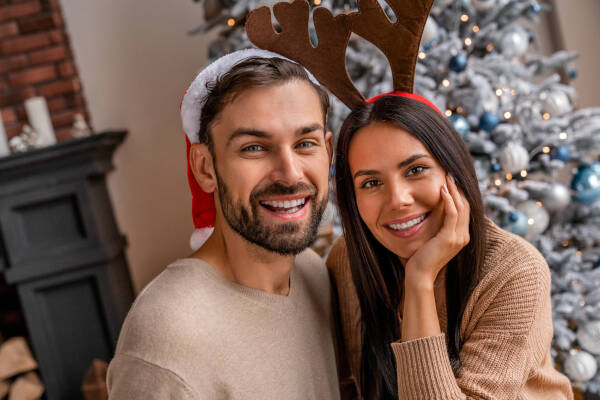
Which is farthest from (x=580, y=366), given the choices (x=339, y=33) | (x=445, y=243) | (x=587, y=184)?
(x=339, y=33)

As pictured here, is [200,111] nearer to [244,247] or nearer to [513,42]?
[244,247]

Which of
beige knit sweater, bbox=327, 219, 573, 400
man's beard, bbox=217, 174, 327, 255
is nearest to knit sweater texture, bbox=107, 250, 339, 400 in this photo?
man's beard, bbox=217, 174, 327, 255

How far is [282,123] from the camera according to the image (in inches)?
48.4

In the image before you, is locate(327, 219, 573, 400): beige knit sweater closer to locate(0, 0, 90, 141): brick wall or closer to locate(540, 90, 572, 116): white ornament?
locate(540, 90, 572, 116): white ornament

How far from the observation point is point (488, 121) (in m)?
2.31

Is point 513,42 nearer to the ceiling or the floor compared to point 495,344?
nearer to the ceiling

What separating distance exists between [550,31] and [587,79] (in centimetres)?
41

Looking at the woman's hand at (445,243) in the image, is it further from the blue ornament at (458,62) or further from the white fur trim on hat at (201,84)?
the blue ornament at (458,62)

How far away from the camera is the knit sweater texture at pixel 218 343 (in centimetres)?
108

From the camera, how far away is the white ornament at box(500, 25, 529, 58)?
8.29ft

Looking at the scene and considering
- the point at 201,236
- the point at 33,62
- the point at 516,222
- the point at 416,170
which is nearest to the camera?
the point at 416,170

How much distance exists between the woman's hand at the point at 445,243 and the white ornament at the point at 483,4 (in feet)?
5.20

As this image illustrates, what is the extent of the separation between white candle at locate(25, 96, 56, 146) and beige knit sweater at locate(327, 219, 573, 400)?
286 centimetres

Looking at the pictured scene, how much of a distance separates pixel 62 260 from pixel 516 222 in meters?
2.61
